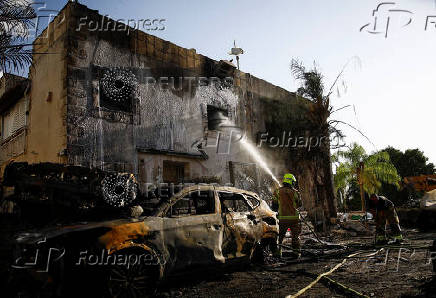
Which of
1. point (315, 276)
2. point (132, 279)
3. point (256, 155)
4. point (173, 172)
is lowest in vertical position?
point (315, 276)

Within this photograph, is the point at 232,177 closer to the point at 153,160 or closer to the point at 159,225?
the point at 153,160

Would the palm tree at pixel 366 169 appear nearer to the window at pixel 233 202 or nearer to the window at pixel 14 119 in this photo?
the window at pixel 233 202

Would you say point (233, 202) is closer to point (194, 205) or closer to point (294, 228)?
point (194, 205)

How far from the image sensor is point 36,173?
207 inches

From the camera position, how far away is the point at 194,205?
5.42 metres

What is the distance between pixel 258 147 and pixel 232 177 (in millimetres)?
2488

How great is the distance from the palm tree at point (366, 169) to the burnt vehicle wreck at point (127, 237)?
1878 cm

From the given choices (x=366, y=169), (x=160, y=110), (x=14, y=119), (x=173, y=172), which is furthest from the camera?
(x=366, y=169)

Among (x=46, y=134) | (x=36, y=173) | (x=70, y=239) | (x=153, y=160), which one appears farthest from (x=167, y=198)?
(x=46, y=134)

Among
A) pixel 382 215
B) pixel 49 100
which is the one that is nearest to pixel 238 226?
pixel 382 215

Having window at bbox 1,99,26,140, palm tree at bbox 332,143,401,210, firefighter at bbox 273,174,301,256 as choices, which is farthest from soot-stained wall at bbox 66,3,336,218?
palm tree at bbox 332,143,401,210

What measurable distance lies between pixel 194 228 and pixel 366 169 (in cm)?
2252

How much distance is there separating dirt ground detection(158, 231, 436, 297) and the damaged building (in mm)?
4724

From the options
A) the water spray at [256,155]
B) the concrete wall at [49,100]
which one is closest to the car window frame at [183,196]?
the concrete wall at [49,100]
